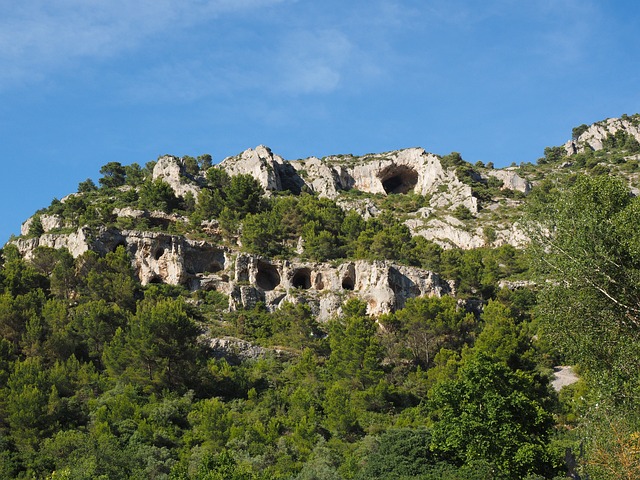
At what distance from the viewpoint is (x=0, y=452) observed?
3988 cm

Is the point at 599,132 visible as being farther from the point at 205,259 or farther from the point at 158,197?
the point at 205,259

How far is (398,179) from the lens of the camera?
12312 centimetres

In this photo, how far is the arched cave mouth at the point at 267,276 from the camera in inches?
2943

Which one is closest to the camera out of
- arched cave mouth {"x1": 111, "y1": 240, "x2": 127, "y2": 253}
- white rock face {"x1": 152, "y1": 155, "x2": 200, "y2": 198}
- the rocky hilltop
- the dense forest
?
the dense forest

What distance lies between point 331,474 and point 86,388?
2406cm

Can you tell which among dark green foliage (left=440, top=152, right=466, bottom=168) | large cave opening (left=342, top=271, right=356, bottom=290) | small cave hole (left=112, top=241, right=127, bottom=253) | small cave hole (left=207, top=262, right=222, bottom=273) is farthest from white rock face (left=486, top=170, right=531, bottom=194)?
small cave hole (left=112, top=241, right=127, bottom=253)

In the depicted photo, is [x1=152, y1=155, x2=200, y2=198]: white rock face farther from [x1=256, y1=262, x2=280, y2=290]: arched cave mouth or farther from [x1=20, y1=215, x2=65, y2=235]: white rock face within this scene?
[x1=256, y1=262, x2=280, y2=290]: arched cave mouth

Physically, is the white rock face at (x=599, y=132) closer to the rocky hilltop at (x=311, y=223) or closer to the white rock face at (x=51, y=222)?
the rocky hilltop at (x=311, y=223)

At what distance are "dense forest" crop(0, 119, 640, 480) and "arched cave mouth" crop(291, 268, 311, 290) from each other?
256 cm

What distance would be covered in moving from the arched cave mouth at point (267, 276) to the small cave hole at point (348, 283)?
7328 millimetres

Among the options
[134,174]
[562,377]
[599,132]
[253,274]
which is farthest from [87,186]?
[599,132]

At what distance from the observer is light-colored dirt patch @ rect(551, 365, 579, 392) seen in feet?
174

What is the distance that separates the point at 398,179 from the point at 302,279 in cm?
5063

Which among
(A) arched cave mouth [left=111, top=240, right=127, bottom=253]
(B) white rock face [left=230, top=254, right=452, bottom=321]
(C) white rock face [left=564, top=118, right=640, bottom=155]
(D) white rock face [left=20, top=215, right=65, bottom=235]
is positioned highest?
(C) white rock face [left=564, top=118, right=640, bottom=155]
